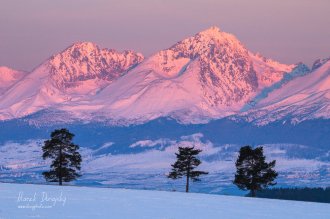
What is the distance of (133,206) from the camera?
9012 centimetres

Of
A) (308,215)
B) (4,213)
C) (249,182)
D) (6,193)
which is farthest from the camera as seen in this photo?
(249,182)

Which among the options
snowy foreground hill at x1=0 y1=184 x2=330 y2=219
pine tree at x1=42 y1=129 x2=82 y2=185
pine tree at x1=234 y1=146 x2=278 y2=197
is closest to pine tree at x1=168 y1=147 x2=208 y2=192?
pine tree at x1=234 y1=146 x2=278 y2=197

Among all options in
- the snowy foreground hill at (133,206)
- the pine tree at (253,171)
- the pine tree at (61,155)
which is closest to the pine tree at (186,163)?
the pine tree at (253,171)

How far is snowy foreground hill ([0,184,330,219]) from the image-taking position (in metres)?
80.9

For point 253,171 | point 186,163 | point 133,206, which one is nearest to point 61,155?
point 186,163

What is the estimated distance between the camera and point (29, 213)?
77625 millimetres

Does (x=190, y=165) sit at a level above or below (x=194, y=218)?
above

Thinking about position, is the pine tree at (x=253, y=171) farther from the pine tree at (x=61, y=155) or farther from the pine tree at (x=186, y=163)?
the pine tree at (x=61, y=155)

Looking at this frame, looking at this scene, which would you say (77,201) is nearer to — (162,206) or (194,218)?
(162,206)

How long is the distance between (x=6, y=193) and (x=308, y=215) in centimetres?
2881

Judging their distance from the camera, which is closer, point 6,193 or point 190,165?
point 6,193

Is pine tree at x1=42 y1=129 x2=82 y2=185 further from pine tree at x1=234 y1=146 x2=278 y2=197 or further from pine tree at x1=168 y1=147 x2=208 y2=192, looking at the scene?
pine tree at x1=234 y1=146 x2=278 y2=197

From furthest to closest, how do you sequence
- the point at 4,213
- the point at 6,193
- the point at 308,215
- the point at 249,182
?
the point at 249,182, the point at 6,193, the point at 308,215, the point at 4,213

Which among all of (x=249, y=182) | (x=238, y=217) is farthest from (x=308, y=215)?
(x=249, y=182)
